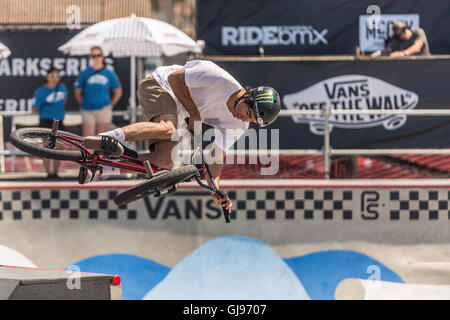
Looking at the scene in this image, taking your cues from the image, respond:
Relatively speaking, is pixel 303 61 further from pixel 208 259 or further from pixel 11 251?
pixel 11 251

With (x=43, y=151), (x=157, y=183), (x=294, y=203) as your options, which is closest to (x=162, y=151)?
(x=157, y=183)

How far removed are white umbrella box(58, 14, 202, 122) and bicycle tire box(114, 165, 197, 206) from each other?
4521 millimetres

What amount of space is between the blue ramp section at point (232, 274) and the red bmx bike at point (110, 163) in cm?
230

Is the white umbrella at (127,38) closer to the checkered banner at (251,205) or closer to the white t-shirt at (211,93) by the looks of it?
the checkered banner at (251,205)

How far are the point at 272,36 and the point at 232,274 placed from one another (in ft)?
10.5

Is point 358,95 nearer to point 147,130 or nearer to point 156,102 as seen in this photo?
point 156,102

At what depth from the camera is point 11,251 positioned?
8.86m

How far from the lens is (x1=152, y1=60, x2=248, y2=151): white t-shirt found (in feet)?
21.0

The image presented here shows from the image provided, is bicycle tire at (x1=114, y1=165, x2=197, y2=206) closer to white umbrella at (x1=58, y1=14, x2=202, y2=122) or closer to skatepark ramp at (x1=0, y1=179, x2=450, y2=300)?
skatepark ramp at (x1=0, y1=179, x2=450, y2=300)

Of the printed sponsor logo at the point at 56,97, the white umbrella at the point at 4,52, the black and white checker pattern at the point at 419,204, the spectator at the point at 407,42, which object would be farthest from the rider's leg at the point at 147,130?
the white umbrella at the point at 4,52

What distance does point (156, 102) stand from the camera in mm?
6645

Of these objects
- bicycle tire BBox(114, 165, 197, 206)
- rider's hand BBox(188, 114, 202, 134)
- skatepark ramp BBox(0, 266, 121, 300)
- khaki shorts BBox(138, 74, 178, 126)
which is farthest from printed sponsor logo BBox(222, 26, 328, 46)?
skatepark ramp BBox(0, 266, 121, 300)
